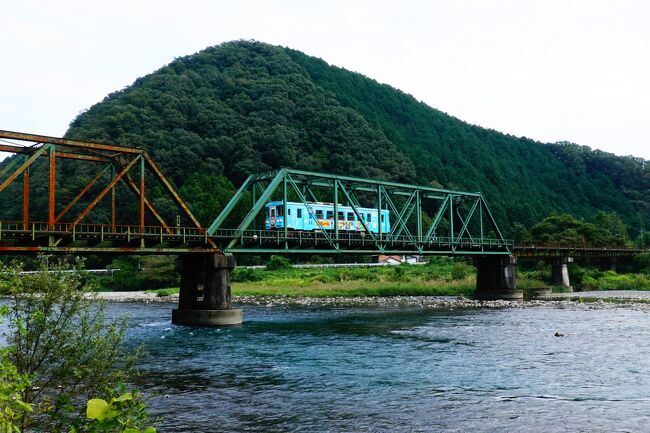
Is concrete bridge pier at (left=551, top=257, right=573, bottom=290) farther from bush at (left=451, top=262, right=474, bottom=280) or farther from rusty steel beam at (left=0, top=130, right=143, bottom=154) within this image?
rusty steel beam at (left=0, top=130, right=143, bottom=154)

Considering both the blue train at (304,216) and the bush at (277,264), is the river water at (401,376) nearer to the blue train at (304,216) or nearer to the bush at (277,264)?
the blue train at (304,216)

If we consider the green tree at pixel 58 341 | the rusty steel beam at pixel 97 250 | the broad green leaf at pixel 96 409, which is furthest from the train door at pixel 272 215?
the broad green leaf at pixel 96 409

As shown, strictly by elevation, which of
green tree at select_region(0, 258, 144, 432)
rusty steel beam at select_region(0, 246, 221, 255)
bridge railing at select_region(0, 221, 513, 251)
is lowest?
green tree at select_region(0, 258, 144, 432)

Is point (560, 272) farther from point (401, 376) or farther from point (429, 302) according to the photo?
point (401, 376)

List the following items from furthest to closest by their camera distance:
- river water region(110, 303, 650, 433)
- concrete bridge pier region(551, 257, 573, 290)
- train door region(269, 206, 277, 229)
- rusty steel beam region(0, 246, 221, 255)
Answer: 1. concrete bridge pier region(551, 257, 573, 290)
2. train door region(269, 206, 277, 229)
3. rusty steel beam region(0, 246, 221, 255)
4. river water region(110, 303, 650, 433)

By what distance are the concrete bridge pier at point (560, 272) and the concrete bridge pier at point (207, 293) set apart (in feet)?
180

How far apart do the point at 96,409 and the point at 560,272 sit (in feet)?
270

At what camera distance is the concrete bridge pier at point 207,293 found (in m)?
38.9

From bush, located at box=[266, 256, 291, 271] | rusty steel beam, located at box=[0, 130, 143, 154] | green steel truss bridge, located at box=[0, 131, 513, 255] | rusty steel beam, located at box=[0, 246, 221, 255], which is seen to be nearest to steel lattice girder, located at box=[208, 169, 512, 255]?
green steel truss bridge, located at box=[0, 131, 513, 255]

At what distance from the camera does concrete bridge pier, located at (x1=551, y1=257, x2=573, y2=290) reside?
7931 centimetres

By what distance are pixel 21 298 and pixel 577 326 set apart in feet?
113

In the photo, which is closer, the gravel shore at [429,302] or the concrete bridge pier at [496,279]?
the gravel shore at [429,302]

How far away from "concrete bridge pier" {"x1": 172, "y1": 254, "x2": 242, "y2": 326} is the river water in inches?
59.2

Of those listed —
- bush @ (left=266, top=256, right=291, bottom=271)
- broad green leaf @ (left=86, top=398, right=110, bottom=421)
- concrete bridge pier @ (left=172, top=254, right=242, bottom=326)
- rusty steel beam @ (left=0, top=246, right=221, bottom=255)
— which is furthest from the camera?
bush @ (left=266, top=256, right=291, bottom=271)
